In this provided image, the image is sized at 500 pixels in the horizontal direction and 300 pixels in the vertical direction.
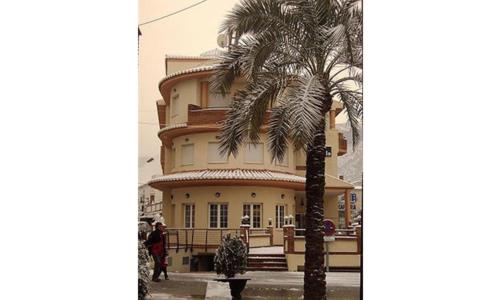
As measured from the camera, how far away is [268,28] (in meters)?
6.89

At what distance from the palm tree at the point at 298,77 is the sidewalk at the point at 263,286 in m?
0.10

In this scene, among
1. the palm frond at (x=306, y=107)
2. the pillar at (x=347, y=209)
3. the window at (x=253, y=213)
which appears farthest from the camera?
the window at (x=253, y=213)

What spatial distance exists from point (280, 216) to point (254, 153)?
24.6 inches

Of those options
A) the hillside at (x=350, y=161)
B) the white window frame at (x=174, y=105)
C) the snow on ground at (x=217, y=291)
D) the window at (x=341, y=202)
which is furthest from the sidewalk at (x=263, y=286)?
the white window frame at (x=174, y=105)

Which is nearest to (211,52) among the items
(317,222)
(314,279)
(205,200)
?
(205,200)

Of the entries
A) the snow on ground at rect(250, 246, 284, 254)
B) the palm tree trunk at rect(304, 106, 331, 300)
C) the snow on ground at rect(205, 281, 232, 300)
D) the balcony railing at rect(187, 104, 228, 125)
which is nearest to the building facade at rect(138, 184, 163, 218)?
the balcony railing at rect(187, 104, 228, 125)

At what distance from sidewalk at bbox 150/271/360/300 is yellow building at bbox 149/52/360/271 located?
0.43ft

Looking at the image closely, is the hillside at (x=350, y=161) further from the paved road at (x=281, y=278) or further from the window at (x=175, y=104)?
the window at (x=175, y=104)

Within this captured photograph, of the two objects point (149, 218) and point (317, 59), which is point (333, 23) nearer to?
point (317, 59)

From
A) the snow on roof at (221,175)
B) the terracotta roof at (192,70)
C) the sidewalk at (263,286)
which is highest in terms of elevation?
the terracotta roof at (192,70)

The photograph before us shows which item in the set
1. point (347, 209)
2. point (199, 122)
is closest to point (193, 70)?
point (199, 122)

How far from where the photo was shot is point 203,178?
6.98m

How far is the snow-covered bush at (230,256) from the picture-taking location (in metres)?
6.92

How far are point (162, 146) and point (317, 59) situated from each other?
1628mm
